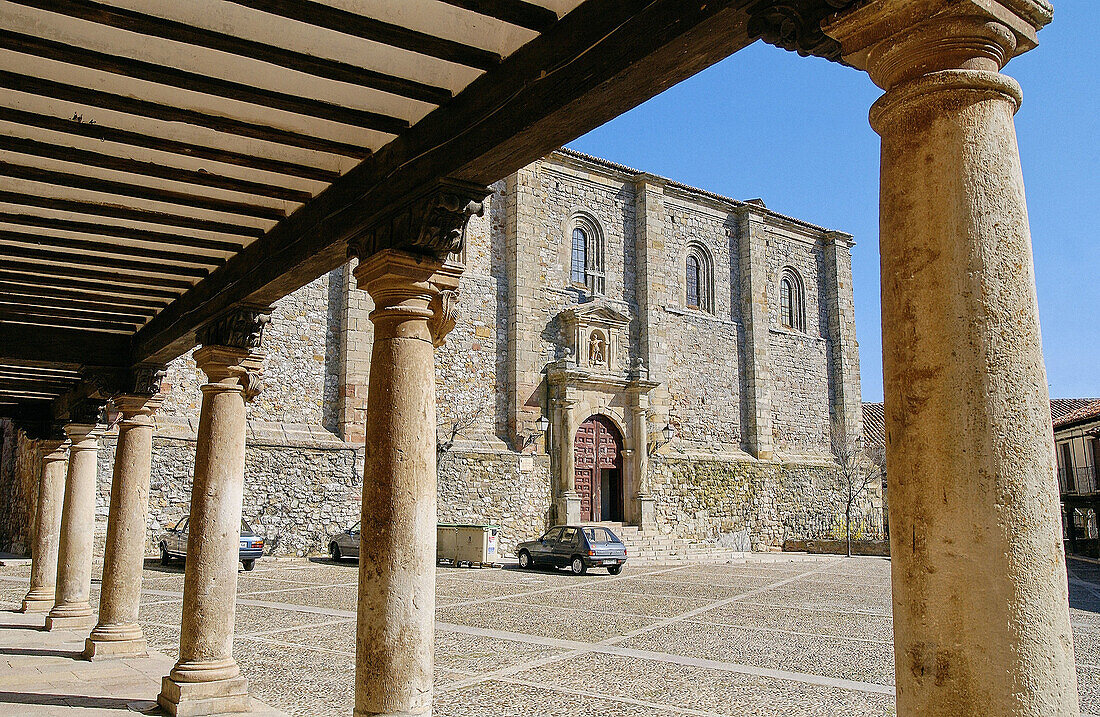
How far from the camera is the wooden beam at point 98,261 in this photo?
601cm

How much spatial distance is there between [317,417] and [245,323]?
16.0 meters

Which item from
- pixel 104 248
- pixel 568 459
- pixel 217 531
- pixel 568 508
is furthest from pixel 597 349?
pixel 104 248

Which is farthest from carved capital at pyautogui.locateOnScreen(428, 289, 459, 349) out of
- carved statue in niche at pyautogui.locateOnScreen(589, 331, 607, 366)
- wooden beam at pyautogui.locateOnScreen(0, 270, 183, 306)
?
carved statue in niche at pyautogui.locateOnScreen(589, 331, 607, 366)

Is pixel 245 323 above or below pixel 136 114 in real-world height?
below

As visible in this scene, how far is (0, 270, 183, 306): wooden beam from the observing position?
21.1 ft

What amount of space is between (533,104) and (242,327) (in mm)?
3742

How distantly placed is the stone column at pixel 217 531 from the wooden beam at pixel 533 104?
4.30ft

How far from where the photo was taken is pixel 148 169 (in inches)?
183

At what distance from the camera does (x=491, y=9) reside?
3197mm

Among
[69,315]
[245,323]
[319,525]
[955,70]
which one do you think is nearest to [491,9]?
[955,70]

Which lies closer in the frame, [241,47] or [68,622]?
[241,47]

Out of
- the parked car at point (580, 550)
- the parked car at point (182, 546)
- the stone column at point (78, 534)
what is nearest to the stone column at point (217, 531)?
the stone column at point (78, 534)

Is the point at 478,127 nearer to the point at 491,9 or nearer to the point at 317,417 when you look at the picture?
the point at 491,9

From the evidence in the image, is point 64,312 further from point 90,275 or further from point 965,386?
point 965,386
